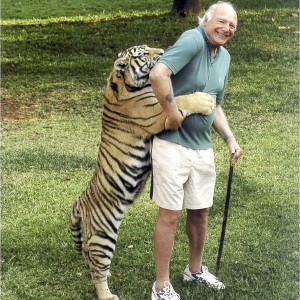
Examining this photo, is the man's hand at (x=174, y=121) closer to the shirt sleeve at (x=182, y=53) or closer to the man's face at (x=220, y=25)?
the shirt sleeve at (x=182, y=53)

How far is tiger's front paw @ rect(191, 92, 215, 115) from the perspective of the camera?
13.7 ft

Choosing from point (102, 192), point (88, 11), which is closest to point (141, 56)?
point (102, 192)

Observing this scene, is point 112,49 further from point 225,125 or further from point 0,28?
point 225,125

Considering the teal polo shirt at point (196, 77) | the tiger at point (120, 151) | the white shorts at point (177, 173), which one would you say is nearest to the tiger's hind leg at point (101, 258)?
the tiger at point (120, 151)

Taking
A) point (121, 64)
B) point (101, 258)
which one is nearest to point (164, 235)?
point (101, 258)

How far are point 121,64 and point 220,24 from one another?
2.15 feet

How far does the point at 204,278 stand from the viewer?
4777 millimetres

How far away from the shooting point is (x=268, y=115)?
9.84m

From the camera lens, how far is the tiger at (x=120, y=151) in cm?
440

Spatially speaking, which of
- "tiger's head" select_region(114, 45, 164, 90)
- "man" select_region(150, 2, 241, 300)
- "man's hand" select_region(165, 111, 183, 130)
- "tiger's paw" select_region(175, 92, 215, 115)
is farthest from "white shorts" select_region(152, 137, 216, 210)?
"tiger's head" select_region(114, 45, 164, 90)

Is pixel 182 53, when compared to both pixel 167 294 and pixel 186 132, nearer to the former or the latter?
pixel 186 132

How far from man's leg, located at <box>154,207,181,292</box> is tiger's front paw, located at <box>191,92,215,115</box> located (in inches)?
24.0

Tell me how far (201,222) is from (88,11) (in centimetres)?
1205

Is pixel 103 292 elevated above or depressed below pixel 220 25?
below
